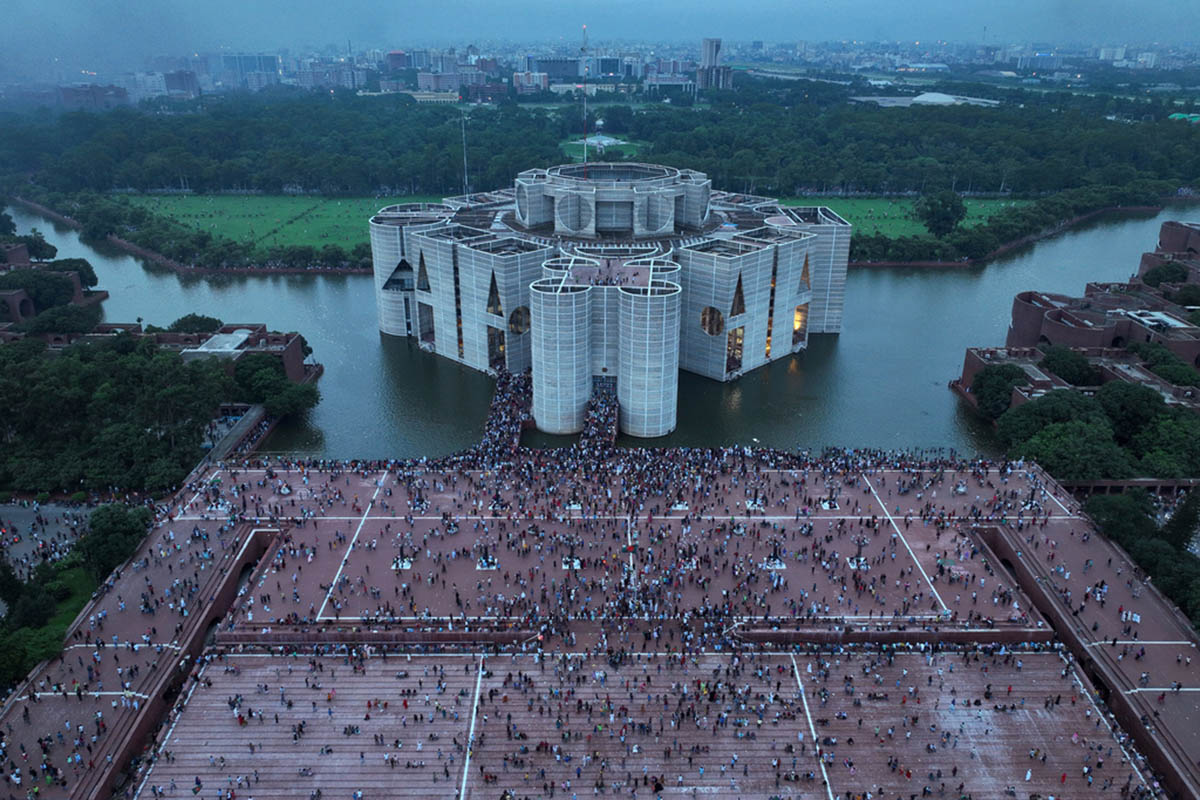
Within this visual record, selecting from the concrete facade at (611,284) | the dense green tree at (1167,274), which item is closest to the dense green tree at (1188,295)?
the dense green tree at (1167,274)

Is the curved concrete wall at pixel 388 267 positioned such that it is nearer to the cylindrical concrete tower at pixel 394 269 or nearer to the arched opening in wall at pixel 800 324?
the cylindrical concrete tower at pixel 394 269

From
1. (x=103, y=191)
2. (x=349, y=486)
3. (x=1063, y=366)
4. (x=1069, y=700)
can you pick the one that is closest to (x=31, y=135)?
(x=103, y=191)

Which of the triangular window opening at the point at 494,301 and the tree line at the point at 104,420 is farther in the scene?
the triangular window opening at the point at 494,301

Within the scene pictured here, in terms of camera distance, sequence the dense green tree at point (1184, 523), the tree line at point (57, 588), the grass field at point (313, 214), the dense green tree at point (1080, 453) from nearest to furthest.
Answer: the tree line at point (57, 588), the dense green tree at point (1184, 523), the dense green tree at point (1080, 453), the grass field at point (313, 214)

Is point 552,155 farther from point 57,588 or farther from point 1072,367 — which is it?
point 57,588

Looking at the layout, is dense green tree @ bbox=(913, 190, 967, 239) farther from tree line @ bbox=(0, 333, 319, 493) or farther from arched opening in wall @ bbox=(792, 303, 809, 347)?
tree line @ bbox=(0, 333, 319, 493)

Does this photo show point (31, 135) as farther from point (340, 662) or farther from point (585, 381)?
point (340, 662)
